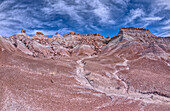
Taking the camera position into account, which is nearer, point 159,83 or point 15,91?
point 15,91

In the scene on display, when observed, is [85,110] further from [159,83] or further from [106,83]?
[159,83]

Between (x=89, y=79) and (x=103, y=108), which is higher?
(x=89, y=79)

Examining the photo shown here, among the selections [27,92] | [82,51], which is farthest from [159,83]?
[82,51]

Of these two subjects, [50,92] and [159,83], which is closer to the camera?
[50,92]

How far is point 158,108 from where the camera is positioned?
1455 centimetres

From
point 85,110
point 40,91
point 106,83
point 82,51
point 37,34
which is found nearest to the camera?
point 85,110

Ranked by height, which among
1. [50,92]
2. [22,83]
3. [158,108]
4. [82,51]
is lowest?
[158,108]

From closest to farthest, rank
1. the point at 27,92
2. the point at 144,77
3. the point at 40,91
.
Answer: the point at 27,92 < the point at 40,91 < the point at 144,77

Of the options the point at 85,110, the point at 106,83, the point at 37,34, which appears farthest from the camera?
the point at 37,34

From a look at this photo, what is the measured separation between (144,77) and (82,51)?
145 feet

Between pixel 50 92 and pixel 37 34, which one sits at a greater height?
pixel 37 34

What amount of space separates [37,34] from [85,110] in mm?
98659

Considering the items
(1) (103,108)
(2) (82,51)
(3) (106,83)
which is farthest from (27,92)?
(2) (82,51)

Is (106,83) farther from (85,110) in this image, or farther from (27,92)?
(27,92)
